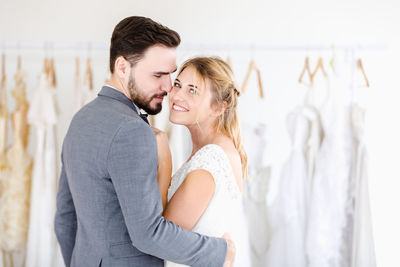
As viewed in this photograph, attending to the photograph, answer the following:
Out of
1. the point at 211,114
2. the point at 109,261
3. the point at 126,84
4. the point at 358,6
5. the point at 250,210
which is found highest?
the point at 358,6

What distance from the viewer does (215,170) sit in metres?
1.47

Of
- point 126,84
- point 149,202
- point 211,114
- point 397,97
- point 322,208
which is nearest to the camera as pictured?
point 149,202

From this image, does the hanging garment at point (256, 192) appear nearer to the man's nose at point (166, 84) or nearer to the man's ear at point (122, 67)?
the man's nose at point (166, 84)

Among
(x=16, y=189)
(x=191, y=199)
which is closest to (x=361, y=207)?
(x=191, y=199)

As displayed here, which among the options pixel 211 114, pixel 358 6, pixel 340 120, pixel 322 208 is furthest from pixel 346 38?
pixel 211 114

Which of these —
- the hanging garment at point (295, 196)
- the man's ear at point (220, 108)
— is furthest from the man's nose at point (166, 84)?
the hanging garment at point (295, 196)

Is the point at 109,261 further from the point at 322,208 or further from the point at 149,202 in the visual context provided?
the point at 322,208

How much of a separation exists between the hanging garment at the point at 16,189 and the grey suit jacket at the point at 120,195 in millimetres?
1277

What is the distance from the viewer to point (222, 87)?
1.66 metres

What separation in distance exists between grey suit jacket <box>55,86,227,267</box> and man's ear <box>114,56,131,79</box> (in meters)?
0.07

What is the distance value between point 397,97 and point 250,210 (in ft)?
4.97

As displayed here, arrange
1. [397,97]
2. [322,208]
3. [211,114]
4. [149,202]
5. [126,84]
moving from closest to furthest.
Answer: [149,202], [126,84], [211,114], [322,208], [397,97]

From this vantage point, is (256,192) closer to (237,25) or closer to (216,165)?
(216,165)

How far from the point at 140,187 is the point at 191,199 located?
0.27 m
